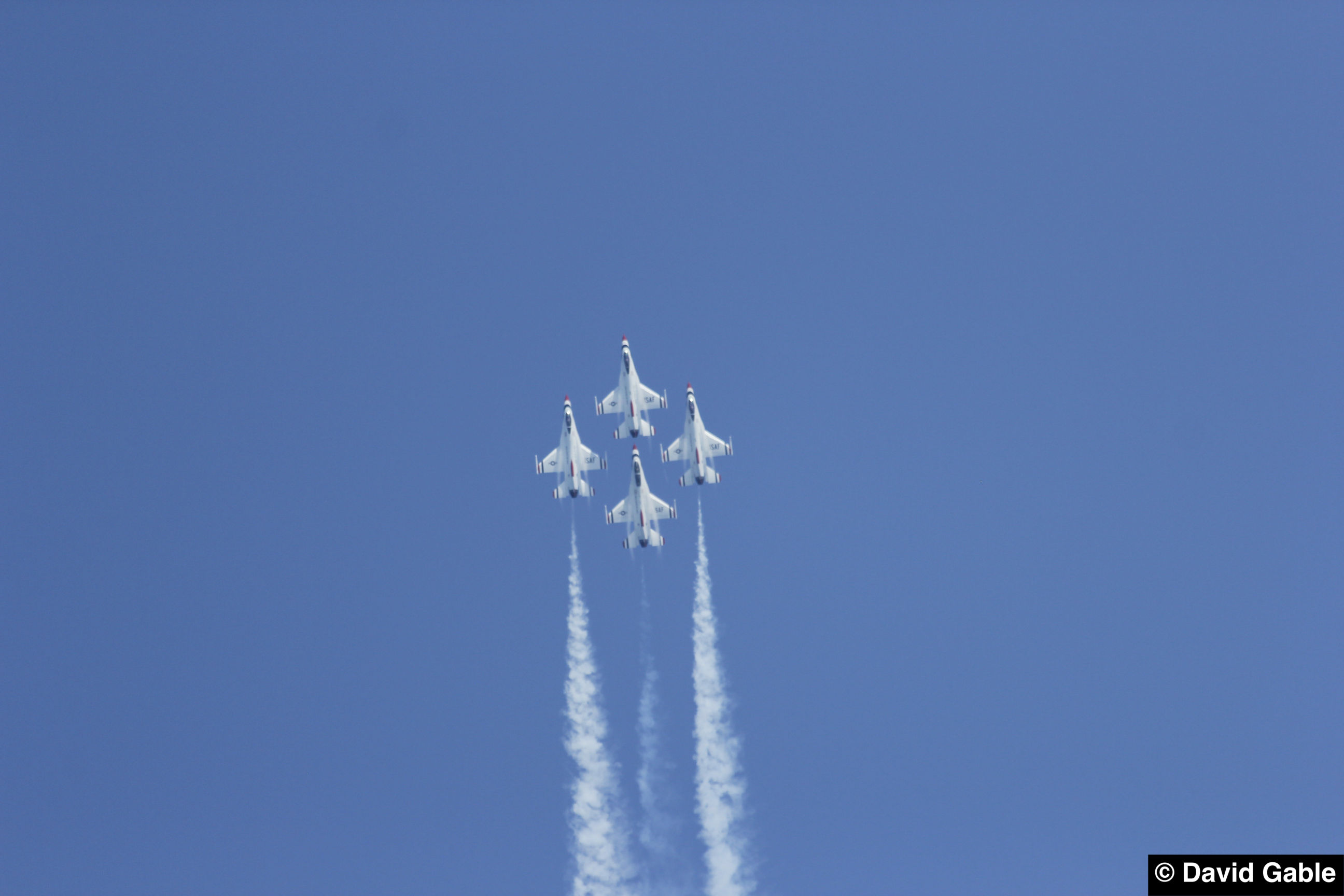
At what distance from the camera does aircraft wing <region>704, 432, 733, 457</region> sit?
9375 centimetres

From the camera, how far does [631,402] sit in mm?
90812

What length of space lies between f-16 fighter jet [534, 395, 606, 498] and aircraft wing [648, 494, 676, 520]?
9.01 feet

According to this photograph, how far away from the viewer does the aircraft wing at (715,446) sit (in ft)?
308

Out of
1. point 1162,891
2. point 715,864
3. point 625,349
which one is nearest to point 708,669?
point 715,864

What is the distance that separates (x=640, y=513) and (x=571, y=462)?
496cm

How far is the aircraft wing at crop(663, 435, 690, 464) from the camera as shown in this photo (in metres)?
93.1

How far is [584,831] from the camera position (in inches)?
3501

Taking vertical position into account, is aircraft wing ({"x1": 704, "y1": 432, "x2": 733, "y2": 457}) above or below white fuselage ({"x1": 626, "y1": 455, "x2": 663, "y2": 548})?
above

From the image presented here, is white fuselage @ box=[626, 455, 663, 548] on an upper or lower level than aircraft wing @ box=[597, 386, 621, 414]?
lower

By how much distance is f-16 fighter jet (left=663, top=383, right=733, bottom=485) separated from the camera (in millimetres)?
91938

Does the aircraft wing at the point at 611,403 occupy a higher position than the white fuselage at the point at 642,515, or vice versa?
the aircraft wing at the point at 611,403

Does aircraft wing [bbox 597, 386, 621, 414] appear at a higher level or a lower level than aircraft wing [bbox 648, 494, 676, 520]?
higher

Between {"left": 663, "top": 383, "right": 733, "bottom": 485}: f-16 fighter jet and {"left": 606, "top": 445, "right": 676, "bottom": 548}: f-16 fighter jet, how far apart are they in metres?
2.50

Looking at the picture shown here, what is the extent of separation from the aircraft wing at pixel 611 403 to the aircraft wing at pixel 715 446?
5.40 meters
